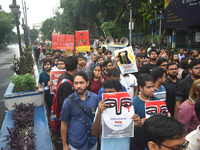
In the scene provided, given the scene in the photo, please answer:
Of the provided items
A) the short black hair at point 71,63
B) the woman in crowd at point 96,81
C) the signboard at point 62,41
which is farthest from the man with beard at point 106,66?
the signboard at point 62,41

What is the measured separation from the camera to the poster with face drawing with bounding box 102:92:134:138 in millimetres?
2279

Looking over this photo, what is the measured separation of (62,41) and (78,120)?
6.93 m

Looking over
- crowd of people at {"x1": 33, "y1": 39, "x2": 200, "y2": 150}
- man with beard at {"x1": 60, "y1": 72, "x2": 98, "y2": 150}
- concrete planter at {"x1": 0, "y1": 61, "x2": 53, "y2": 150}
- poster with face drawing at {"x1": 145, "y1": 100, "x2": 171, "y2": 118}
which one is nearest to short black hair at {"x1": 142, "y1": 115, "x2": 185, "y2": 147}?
crowd of people at {"x1": 33, "y1": 39, "x2": 200, "y2": 150}

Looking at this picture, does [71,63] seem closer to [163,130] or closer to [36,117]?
[36,117]

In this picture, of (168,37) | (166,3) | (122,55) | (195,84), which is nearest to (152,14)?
(168,37)

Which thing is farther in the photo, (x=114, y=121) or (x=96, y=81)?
(x=96, y=81)

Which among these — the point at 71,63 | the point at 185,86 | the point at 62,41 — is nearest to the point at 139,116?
the point at 185,86

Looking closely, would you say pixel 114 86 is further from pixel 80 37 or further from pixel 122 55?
pixel 80 37

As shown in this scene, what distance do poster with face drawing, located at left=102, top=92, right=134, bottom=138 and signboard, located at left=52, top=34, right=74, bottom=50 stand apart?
7.36m

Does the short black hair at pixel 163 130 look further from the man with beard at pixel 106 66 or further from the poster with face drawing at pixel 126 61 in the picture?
the man with beard at pixel 106 66

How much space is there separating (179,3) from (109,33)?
11793 millimetres

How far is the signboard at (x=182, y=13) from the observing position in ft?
41.4

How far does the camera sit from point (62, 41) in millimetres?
9227

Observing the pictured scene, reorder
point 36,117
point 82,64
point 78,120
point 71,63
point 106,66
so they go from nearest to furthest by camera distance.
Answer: point 78,120 < point 71,63 < point 36,117 < point 106,66 < point 82,64
